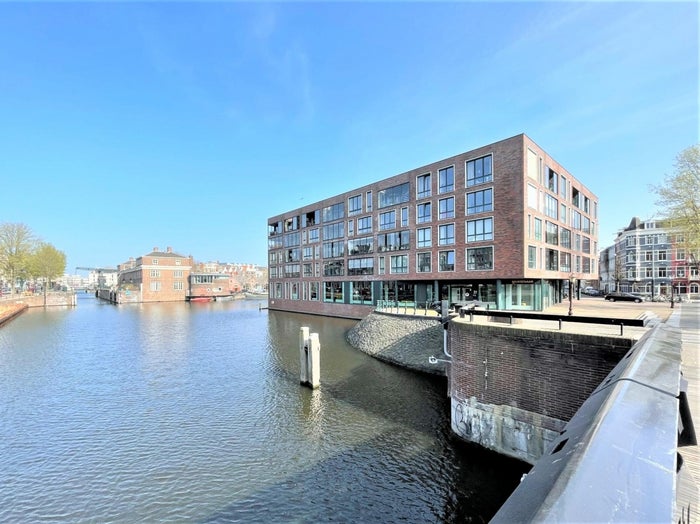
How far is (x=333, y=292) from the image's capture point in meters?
46.9

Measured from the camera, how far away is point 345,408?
15.0 m

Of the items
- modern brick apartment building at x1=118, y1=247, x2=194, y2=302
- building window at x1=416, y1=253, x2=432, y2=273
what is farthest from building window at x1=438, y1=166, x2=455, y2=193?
modern brick apartment building at x1=118, y1=247, x2=194, y2=302

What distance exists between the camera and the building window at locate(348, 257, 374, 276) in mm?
40938

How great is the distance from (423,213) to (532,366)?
25.6 m

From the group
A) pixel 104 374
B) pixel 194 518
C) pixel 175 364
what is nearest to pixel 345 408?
pixel 194 518

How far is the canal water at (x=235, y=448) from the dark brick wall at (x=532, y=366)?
6.31 feet

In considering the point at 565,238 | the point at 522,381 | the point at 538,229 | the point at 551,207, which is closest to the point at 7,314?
the point at 522,381

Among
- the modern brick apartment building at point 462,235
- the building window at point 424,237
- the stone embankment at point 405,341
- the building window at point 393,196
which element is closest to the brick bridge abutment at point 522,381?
the stone embankment at point 405,341

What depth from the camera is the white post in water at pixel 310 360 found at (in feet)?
57.7

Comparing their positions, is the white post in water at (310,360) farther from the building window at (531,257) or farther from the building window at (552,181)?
the building window at (552,181)

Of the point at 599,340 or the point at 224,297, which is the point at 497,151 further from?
Result: the point at 224,297

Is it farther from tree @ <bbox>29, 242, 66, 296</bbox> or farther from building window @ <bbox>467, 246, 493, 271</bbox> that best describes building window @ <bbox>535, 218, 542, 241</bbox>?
tree @ <bbox>29, 242, 66, 296</bbox>

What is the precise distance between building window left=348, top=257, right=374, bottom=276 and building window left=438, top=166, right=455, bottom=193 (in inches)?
468

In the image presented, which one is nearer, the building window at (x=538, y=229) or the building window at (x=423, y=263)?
the building window at (x=538, y=229)
